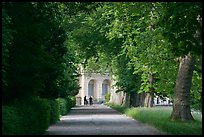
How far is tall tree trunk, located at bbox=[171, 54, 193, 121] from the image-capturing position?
29.0 meters

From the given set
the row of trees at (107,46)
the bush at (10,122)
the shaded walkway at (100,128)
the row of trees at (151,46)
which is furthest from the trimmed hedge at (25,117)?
the row of trees at (151,46)

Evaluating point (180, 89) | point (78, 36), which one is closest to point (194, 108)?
point (78, 36)

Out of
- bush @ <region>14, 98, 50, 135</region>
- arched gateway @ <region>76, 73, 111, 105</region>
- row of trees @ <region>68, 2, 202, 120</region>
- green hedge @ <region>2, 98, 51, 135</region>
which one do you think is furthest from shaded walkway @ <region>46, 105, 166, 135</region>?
arched gateway @ <region>76, 73, 111, 105</region>

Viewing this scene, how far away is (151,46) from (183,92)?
5.99 m

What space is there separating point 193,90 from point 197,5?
1831cm

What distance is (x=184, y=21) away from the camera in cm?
1864

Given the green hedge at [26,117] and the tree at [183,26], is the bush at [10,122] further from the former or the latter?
the tree at [183,26]

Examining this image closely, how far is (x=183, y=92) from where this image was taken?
29.4 meters

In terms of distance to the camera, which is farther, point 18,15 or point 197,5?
point 18,15

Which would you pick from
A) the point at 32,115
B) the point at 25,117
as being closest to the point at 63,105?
the point at 32,115

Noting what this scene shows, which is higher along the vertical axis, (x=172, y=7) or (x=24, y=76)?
(x=172, y=7)

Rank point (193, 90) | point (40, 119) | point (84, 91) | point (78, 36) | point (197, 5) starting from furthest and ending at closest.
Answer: point (84, 91) < point (78, 36) < point (193, 90) < point (40, 119) < point (197, 5)

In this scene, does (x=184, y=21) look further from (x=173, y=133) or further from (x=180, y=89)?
(x=180, y=89)

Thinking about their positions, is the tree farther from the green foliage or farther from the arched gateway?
the arched gateway
